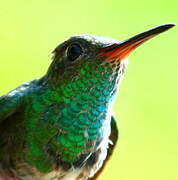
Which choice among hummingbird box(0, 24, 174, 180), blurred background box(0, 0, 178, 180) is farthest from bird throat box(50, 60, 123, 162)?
blurred background box(0, 0, 178, 180)

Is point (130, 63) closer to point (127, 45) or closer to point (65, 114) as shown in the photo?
point (65, 114)

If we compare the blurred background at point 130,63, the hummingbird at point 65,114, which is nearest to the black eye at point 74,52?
the hummingbird at point 65,114

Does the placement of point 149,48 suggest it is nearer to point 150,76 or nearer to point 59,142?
point 150,76

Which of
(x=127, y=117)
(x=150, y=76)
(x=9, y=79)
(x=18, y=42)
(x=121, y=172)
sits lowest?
(x=121, y=172)

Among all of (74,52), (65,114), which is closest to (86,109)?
(65,114)

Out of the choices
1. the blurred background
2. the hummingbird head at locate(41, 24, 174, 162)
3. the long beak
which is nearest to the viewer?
the long beak

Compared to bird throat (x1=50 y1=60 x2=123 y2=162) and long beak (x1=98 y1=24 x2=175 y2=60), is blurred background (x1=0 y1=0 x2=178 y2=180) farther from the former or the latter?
long beak (x1=98 y1=24 x2=175 y2=60)

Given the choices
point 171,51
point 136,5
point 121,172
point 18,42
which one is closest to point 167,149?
point 121,172

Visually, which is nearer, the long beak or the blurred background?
the long beak
